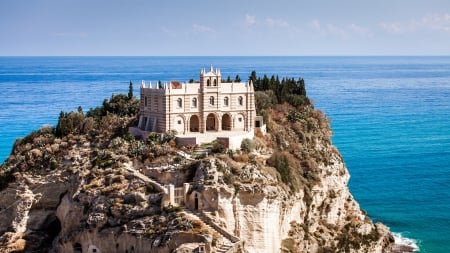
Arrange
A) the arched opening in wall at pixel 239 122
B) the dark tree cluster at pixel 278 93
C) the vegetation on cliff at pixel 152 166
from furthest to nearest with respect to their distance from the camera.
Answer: the dark tree cluster at pixel 278 93 < the arched opening in wall at pixel 239 122 < the vegetation on cliff at pixel 152 166

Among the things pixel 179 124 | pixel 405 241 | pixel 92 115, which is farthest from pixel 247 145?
pixel 92 115

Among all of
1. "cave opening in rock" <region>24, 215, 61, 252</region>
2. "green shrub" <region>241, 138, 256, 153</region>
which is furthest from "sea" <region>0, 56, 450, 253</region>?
"cave opening in rock" <region>24, 215, 61, 252</region>

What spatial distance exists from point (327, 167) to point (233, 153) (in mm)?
13455

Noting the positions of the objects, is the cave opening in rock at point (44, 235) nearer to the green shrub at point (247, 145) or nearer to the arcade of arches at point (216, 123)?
the arcade of arches at point (216, 123)

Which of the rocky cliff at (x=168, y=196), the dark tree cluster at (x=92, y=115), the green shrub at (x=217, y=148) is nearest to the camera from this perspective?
the rocky cliff at (x=168, y=196)

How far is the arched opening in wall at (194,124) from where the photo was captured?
6389 centimetres

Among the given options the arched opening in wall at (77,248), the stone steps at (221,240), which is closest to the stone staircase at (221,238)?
the stone steps at (221,240)

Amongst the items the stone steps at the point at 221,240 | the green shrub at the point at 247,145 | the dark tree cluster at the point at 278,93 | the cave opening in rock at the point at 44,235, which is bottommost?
the cave opening in rock at the point at 44,235

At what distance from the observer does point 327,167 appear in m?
67.4

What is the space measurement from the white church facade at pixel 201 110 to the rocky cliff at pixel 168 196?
229 cm

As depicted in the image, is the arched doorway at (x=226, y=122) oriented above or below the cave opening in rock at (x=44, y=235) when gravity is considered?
above

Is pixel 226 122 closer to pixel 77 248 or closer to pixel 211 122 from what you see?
pixel 211 122

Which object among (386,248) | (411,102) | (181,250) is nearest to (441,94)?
(411,102)

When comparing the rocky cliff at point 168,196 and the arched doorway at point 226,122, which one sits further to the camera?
the arched doorway at point 226,122
